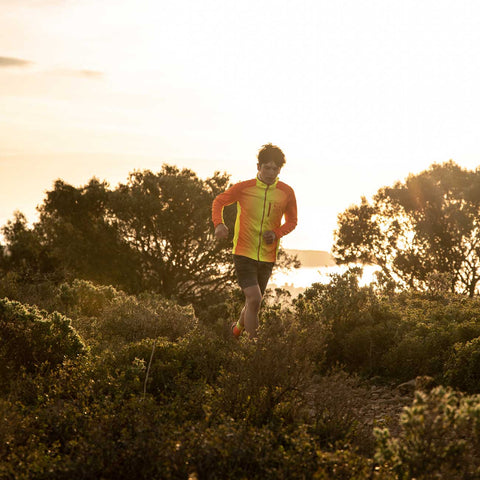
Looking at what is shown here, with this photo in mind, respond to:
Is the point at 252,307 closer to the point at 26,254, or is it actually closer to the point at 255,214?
the point at 255,214

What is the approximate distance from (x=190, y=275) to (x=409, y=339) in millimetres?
15218

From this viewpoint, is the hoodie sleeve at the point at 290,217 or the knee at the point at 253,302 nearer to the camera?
the knee at the point at 253,302

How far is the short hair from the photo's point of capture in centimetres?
716

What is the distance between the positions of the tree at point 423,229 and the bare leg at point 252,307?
1863cm

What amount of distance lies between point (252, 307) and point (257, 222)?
95 cm

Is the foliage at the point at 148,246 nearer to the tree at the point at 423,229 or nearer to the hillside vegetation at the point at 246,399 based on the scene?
the tree at the point at 423,229

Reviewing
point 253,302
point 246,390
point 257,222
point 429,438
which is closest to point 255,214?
point 257,222

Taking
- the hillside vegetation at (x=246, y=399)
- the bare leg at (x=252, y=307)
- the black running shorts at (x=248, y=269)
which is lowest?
the hillside vegetation at (x=246, y=399)

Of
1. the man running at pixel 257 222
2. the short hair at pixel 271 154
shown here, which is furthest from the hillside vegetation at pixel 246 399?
the short hair at pixel 271 154

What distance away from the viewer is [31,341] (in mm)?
7059

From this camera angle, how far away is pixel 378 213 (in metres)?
28.2

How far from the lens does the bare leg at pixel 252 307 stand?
23.1ft

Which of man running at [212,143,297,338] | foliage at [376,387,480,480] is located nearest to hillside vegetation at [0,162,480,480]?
foliage at [376,387,480,480]

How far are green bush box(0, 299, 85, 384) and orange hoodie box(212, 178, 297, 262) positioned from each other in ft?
6.89
